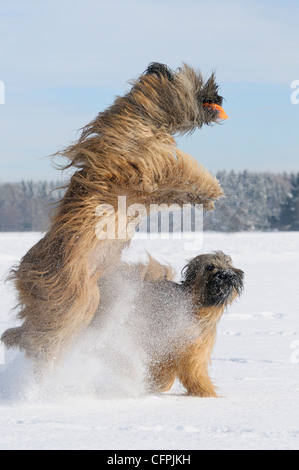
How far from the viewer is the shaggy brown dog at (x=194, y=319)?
404 centimetres

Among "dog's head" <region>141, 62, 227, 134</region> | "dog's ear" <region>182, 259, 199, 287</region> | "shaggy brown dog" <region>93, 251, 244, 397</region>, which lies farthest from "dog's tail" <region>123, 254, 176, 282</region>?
"dog's head" <region>141, 62, 227, 134</region>

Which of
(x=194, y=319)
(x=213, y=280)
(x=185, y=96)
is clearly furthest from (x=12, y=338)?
(x=185, y=96)

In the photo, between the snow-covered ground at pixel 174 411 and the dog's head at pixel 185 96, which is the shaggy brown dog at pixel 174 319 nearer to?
the snow-covered ground at pixel 174 411

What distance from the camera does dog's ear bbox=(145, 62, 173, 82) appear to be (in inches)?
150

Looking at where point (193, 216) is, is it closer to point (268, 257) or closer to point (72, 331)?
point (72, 331)

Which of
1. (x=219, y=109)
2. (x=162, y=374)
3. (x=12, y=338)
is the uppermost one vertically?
(x=219, y=109)

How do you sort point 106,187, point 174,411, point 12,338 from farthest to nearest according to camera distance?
point 12,338 < point 106,187 < point 174,411

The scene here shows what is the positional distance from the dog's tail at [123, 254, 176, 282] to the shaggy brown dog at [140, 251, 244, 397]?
64mm

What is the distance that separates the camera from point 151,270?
4.21 meters

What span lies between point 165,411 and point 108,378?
761 millimetres

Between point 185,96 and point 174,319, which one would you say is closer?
point 185,96

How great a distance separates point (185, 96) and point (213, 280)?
1156 mm

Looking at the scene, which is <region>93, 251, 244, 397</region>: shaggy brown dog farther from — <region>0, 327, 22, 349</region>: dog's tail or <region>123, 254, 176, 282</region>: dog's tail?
<region>0, 327, 22, 349</region>: dog's tail

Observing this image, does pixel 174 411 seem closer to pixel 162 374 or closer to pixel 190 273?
pixel 162 374
